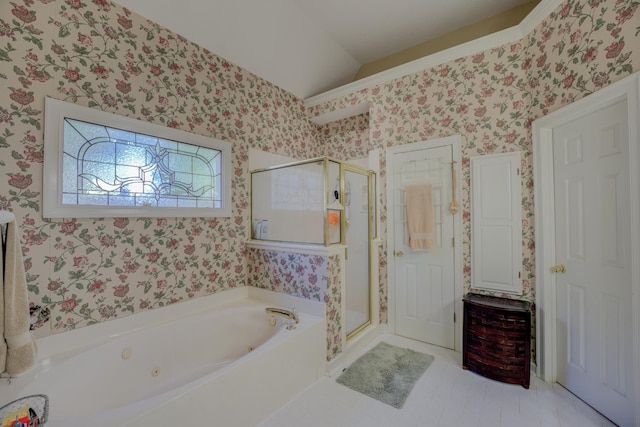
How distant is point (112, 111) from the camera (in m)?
1.81

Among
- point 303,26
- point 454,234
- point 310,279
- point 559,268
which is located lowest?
point 310,279

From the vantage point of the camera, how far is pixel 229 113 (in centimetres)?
256

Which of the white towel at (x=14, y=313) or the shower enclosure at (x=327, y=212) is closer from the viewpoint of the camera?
the white towel at (x=14, y=313)

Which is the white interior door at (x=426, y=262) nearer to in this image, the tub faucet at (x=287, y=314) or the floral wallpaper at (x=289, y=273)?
the floral wallpaper at (x=289, y=273)

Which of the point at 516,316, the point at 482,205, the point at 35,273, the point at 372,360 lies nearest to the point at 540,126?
the point at 482,205

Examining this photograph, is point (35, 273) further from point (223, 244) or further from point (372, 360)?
point (372, 360)

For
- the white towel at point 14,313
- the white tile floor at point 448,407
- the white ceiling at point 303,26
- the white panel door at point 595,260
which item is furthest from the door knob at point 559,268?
the white towel at point 14,313

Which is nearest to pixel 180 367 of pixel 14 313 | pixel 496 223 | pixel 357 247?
pixel 14 313

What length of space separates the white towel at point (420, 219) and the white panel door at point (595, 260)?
0.93 meters

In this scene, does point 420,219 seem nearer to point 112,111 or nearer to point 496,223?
point 496,223

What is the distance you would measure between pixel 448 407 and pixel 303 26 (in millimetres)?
3465

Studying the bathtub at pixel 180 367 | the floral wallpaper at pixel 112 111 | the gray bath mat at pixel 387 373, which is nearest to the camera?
the bathtub at pixel 180 367

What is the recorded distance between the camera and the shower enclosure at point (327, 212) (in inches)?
90.1

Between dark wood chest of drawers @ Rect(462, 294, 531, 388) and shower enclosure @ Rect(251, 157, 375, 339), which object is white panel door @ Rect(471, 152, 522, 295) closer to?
A: dark wood chest of drawers @ Rect(462, 294, 531, 388)
